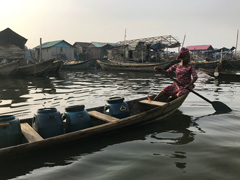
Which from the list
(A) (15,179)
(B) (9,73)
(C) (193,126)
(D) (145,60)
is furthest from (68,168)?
(D) (145,60)

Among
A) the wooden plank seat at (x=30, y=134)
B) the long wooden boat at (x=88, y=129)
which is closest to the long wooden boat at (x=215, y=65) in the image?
the long wooden boat at (x=88, y=129)

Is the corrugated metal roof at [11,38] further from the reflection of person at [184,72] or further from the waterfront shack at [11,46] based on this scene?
the reflection of person at [184,72]

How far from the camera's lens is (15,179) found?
2891 millimetres

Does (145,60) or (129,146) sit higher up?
(145,60)

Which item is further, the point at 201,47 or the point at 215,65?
the point at 201,47

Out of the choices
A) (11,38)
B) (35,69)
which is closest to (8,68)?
(35,69)

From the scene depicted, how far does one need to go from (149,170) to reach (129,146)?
Result: 0.95 metres

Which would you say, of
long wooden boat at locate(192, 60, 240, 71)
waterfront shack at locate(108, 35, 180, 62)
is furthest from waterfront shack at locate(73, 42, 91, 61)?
long wooden boat at locate(192, 60, 240, 71)

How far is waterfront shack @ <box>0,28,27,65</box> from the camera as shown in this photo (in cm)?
2447

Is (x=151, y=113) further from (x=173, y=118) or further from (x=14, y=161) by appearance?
(x=14, y=161)

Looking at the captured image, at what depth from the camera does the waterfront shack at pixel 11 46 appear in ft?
80.3

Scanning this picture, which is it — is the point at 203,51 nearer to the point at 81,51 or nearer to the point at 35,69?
A: the point at 81,51

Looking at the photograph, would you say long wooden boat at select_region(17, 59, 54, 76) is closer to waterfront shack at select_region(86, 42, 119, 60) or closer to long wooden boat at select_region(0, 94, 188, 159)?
long wooden boat at select_region(0, 94, 188, 159)

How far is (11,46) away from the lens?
24859 mm
